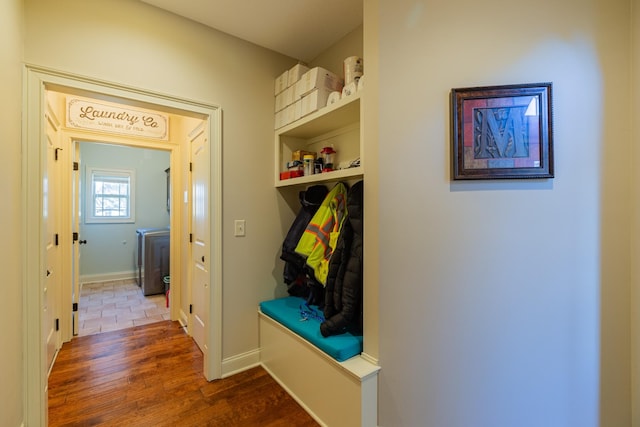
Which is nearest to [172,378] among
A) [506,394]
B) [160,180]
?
[506,394]

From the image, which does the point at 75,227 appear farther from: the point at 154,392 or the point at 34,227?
the point at 154,392

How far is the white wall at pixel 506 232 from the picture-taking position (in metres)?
1.19

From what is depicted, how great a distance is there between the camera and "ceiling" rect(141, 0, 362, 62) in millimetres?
1781

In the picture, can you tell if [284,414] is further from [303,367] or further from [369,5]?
[369,5]

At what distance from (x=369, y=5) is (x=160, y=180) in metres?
5.40

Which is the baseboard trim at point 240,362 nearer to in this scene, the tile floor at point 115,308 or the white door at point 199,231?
the white door at point 199,231

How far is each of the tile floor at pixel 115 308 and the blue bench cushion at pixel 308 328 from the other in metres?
1.93

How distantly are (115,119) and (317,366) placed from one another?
289cm

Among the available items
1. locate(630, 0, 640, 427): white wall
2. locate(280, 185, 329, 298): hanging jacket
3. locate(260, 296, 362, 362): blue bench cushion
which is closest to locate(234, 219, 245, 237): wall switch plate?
locate(280, 185, 329, 298): hanging jacket

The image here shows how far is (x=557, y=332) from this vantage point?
1216 mm

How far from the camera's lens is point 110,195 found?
5094 mm

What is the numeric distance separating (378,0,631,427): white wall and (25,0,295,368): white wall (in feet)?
3.85

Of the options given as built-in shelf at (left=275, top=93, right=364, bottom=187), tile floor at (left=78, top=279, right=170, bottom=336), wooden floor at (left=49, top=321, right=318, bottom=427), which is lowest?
wooden floor at (left=49, top=321, right=318, bottom=427)

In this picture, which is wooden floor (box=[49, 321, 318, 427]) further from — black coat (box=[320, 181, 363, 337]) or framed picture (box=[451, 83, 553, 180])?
framed picture (box=[451, 83, 553, 180])
